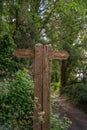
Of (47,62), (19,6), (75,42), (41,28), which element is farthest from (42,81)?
(75,42)

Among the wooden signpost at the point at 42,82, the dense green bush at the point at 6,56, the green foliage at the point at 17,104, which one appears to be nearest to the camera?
the wooden signpost at the point at 42,82

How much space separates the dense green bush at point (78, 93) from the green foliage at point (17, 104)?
7274 millimetres

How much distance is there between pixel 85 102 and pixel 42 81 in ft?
28.6

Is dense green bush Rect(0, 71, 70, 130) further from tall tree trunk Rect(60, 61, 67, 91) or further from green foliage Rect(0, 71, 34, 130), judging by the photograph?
tall tree trunk Rect(60, 61, 67, 91)

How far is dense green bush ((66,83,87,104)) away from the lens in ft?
45.2

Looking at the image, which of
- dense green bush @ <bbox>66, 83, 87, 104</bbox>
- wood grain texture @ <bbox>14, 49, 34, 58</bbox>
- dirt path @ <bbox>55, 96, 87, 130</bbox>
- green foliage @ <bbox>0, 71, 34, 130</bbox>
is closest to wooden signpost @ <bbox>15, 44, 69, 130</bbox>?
wood grain texture @ <bbox>14, 49, 34, 58</bbox>

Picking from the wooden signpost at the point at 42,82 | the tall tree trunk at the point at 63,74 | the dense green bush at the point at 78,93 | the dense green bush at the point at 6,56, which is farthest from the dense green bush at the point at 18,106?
the tall tree trunk at the point at 63,74

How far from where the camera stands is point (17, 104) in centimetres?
634

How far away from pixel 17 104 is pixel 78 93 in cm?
817

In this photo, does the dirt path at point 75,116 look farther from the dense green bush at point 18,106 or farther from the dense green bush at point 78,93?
the dense green bush at point 18,106

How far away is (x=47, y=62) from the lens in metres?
5.42

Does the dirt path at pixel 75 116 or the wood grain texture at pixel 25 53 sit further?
the dirt path at pixel 75 116

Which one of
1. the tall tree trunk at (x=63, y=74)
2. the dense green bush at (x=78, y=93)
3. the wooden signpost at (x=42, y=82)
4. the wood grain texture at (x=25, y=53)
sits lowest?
the dense green bush at (x=78, y=93)

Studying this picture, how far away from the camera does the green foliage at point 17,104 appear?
5885 mm
